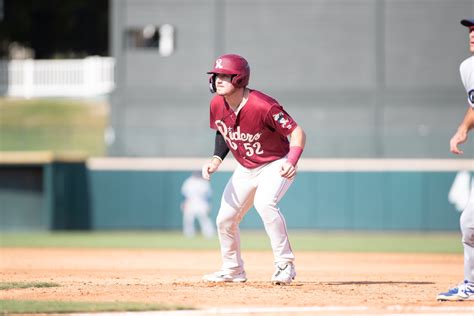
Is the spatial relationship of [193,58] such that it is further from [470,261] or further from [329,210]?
[470,261]

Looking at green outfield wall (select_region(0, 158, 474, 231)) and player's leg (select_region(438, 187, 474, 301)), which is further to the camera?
green outfield wall (select_region(0, 158, 474, 231))

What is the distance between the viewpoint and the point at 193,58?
3089 centimetres

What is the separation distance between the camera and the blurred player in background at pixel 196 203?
80.0 feet

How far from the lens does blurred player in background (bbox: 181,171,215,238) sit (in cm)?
2439

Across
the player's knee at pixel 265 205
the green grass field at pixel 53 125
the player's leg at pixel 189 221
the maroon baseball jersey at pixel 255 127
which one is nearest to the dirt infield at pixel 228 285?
the player's knee at pixel 265 205

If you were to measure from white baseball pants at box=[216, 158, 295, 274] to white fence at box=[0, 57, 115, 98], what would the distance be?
2631cm

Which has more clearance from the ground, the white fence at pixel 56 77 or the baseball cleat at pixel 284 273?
the white fence at pixel 56 77

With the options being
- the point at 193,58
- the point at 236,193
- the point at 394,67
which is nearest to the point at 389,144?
the point at 394,67

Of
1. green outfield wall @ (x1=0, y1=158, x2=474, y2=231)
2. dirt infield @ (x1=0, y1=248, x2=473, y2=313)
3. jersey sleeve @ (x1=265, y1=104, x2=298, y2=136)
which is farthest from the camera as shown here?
green outfield wall @ (x1=0, y1=158, x2=474, y2=231)

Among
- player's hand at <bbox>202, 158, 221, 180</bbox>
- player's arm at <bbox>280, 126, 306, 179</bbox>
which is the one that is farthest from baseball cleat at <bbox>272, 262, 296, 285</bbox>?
player's hand at <bbox>202, 158, 221, 180</bbox>

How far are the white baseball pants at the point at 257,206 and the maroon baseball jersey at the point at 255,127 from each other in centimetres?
11

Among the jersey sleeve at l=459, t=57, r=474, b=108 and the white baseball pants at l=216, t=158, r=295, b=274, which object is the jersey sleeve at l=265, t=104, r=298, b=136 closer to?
the white baseball pants at l=216, t=158, r=295, b=274

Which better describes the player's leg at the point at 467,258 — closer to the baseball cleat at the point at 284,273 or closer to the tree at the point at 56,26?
the baseball cleat at the point at 284,273

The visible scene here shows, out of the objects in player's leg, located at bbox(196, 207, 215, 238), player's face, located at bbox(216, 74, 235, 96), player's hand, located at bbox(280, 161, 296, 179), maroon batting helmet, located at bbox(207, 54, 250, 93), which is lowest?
player's leg, located at bbox(196, 207, 215, 238)
